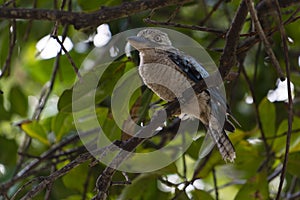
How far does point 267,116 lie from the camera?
3445 mm

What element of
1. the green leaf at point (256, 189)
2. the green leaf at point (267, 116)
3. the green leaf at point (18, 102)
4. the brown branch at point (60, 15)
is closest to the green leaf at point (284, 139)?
the green leaf at point (267, 116)

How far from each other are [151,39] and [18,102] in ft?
3.95

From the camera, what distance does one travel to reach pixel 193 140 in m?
3.36

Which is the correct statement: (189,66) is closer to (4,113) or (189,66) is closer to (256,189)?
(256,189)

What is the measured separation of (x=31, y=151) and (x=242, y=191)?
149cm

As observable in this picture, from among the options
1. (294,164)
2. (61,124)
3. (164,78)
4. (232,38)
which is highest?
(232,38)

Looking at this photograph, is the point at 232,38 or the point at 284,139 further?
the point at 284,139

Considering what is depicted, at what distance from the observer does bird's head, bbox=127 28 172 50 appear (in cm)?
307

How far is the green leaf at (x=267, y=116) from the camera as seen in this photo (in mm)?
3428

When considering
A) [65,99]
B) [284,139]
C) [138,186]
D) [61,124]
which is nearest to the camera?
[65,99]


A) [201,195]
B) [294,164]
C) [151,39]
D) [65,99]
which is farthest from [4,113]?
[294,164]

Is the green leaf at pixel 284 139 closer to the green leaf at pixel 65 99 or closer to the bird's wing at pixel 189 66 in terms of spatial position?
the bird's wing at pixel 189 66

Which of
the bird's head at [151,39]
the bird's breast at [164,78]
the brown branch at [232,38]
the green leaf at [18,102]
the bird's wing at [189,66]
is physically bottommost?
the green leaf at [18,102]

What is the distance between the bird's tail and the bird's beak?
1.95 ft
